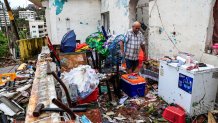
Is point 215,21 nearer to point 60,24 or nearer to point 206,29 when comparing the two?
point 206,29

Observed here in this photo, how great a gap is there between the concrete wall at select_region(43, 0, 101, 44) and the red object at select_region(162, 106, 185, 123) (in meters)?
9.63

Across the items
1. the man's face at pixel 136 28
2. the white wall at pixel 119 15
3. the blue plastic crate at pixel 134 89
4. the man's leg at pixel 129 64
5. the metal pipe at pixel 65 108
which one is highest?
the white wall at pixel 119 15

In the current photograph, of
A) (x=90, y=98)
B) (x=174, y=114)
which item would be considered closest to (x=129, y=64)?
(x=174, y=114)

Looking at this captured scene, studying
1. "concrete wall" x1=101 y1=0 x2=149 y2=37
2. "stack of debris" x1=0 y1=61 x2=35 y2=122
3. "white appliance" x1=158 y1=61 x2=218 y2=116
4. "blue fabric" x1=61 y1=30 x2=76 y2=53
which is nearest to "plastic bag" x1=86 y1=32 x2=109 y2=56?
"blue fabric" x1=61 y1=30 x2=76 y2=53

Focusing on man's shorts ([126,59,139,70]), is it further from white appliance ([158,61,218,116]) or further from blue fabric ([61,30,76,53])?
blue fabric ([61,30,76,53])

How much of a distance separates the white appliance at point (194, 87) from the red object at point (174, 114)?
15 cm

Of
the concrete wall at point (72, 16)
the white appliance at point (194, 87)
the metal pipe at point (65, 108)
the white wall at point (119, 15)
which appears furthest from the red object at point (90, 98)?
the concrete wall at point (72, 16)

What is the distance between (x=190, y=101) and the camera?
3432 millimetres

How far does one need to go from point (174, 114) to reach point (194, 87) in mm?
619

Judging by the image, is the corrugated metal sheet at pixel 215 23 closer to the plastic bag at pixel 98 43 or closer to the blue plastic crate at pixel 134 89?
the blue plastic crate at pixel 134 89

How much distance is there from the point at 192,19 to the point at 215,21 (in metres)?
0.50

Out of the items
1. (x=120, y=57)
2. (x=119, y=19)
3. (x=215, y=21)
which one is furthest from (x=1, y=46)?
(x=215, y=21)

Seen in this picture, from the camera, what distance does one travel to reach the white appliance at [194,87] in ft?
11.0

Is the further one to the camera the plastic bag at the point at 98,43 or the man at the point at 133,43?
the plastic bag at the point at 98,43
